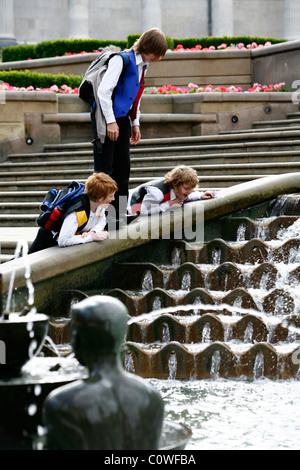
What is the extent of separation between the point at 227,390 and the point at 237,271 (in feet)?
6.11

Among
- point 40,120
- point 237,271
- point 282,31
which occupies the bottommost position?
point 237,271

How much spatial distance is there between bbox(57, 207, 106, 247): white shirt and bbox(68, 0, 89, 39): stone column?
27.3 meters

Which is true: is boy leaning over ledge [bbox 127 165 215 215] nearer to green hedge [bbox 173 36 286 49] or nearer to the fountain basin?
the fountain basin

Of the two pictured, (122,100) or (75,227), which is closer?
(75,227)

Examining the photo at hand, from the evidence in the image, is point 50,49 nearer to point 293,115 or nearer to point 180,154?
point 293,115

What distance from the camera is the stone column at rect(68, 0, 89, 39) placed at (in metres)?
33.5

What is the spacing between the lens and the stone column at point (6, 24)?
32844 millimetres

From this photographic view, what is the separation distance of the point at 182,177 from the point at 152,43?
126 centimetres

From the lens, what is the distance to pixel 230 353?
20.5 feet

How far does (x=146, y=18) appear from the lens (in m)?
34.2

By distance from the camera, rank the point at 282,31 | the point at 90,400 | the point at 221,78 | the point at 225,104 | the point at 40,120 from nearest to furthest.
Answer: the point at 90,400
the point at 40,120
the point at 225,104
the point at 221,78
the point at 282,31

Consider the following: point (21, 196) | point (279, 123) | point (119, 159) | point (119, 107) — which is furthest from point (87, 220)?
point (279, 123)
